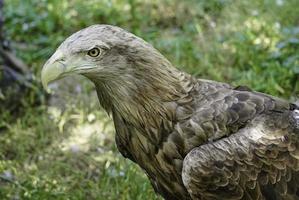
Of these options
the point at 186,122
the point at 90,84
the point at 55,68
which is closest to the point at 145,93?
the point at 186,122

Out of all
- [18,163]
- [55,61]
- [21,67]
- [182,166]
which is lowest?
[18,163]

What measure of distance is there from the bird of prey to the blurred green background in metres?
1.32

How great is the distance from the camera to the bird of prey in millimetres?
4172

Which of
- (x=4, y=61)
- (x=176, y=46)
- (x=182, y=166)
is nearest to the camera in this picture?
(x=182, y=166)

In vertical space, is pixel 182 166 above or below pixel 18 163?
above

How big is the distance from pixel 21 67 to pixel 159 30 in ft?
6.23

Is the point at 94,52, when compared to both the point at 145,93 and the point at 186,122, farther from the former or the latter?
the point at 186,122

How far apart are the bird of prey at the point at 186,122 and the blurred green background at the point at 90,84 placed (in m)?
1.32

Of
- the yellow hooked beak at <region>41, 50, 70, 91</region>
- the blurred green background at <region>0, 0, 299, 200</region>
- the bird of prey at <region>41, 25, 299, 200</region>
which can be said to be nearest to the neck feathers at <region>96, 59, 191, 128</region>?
the bird of prey at <region>41, 25, 299, 200</region>

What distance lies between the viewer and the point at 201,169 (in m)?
4.19

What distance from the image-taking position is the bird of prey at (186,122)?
13.7 feet

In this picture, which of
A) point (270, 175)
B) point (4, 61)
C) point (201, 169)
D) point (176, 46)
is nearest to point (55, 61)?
point (201, 169)

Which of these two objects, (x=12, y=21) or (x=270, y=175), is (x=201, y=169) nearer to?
(x=270, y=175)

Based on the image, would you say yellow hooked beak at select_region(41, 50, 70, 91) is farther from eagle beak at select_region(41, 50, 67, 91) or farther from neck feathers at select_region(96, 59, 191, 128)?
neck feathers at select_region(96, 59, 191, 128)
